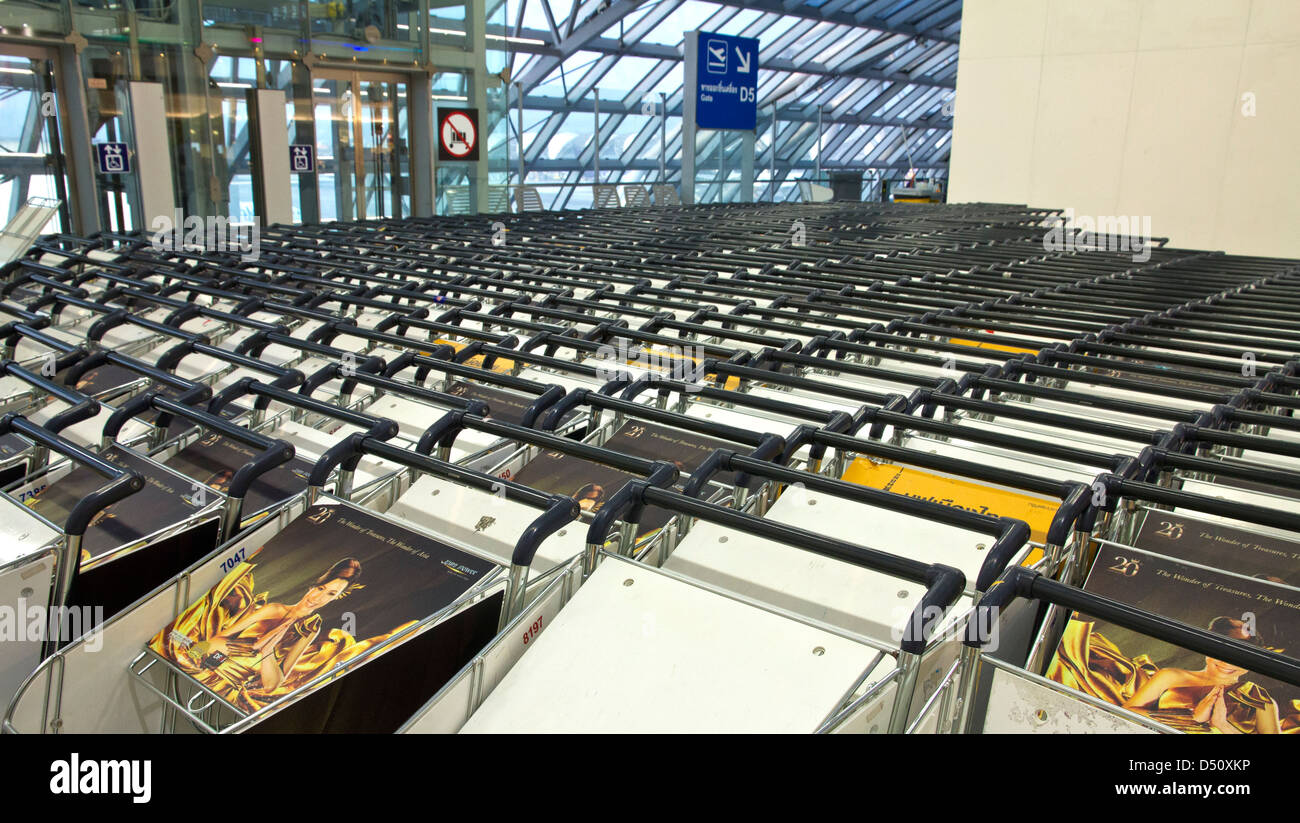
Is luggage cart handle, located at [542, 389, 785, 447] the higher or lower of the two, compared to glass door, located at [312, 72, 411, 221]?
lower

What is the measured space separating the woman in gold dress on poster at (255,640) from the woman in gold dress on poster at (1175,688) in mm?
1300

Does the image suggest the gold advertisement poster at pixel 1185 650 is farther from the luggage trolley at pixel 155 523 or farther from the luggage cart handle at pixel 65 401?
the luggage cart handle at pixel 65 401

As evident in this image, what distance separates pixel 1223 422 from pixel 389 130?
1315cm

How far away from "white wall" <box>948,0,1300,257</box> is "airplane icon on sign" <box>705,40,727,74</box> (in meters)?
3.99

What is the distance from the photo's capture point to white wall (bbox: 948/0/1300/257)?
36.2ft

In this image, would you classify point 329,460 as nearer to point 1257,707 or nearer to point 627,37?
point 1257,707

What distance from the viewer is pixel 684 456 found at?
2.67 metres

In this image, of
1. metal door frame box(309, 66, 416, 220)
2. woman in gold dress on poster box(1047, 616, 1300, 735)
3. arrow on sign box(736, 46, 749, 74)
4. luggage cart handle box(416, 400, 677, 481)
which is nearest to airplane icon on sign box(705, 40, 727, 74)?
arrow on sign box(736, 46, 749, 74)

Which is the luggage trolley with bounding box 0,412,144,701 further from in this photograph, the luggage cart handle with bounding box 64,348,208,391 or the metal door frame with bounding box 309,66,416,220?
the metal door frame with bounding box 309,66,416,220

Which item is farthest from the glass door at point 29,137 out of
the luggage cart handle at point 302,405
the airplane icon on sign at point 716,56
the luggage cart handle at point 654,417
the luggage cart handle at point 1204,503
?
the luggage cart handle at point 1204,503

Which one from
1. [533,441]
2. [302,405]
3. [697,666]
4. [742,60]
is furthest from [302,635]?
[742,60]

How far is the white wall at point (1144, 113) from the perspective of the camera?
1104 centimetres

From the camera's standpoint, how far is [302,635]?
1887mm

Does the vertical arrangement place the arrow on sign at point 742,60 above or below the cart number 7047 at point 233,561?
above
